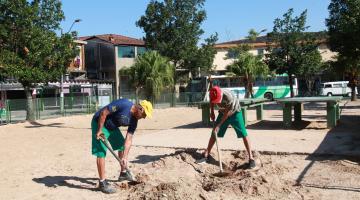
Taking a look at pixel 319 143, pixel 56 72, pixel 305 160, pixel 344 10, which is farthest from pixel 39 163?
pixel 344 10

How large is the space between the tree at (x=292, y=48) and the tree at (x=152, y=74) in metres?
7.34

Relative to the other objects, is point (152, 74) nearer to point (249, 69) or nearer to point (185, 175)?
point (249, 69)

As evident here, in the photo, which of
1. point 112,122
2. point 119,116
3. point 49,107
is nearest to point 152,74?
point 49,107

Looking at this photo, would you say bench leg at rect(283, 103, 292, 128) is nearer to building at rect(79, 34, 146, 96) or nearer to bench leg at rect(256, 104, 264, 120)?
bench leg at rect(256, 104, 264, 120)

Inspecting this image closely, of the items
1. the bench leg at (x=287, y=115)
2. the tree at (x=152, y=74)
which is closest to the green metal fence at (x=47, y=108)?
the tree at (x=152, y=74)

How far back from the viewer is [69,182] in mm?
7453

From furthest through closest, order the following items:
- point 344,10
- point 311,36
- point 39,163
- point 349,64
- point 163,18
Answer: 1. point 163,18
2. point 311,36
3. point 349,64
4. point 344,10
5. point 39,163

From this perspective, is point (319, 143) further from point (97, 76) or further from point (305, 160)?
point (97, 76)

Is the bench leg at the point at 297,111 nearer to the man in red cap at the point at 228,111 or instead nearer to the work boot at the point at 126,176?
the man in red cap at the point at 228,111

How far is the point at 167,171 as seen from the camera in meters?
7.71

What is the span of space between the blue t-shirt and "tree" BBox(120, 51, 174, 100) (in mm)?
25398

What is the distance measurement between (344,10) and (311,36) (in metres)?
7.56

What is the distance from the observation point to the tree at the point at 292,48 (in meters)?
32.5

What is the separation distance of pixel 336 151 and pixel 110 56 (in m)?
39.4
